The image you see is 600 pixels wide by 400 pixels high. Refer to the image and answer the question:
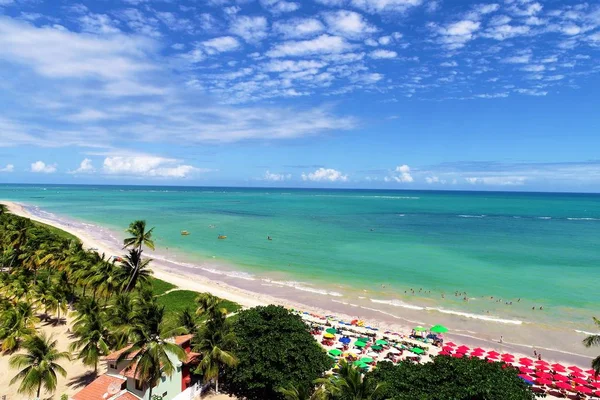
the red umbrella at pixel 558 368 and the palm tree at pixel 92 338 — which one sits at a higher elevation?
the palm tree at pixel 92 338

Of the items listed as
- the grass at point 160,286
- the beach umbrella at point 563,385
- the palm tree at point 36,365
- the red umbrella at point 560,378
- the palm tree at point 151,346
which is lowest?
the beach umbrella at point 563,385

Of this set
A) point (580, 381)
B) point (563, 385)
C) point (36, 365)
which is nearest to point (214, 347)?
point (36, 365)

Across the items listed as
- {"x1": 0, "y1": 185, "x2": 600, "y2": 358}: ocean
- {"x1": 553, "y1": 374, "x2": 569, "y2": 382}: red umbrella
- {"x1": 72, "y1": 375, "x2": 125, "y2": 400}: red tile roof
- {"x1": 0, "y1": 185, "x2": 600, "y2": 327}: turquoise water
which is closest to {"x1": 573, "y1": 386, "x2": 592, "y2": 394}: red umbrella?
{"x1": 553, "y1": 374, "x2": 569, "y2": 382}: red umbrella

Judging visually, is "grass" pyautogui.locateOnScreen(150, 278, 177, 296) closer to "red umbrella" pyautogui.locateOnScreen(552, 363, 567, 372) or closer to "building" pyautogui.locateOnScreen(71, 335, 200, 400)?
"building" pyautogui.locateOnScreen(71, 335, 200, 400)

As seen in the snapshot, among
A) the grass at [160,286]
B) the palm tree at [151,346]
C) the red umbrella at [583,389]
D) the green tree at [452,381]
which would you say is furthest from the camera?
the grass at [160,286]

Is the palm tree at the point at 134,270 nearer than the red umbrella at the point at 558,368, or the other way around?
the red umbrella at the point at 558,368

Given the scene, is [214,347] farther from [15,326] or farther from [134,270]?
[15,326]

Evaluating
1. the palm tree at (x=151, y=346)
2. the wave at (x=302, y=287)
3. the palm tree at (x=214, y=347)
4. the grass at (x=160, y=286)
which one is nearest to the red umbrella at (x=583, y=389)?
the palm tree at (x=214, y=347)

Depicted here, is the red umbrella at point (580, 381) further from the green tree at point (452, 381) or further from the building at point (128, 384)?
the building at point (128, 384)

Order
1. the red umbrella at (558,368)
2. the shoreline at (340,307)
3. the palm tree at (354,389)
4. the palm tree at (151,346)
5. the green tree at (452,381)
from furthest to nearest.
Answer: the shoreline at (340,307), the red umbrella at (558,368), the palm tree at (151,346), the green tree at (452,381), the palm tree at (354,389)
